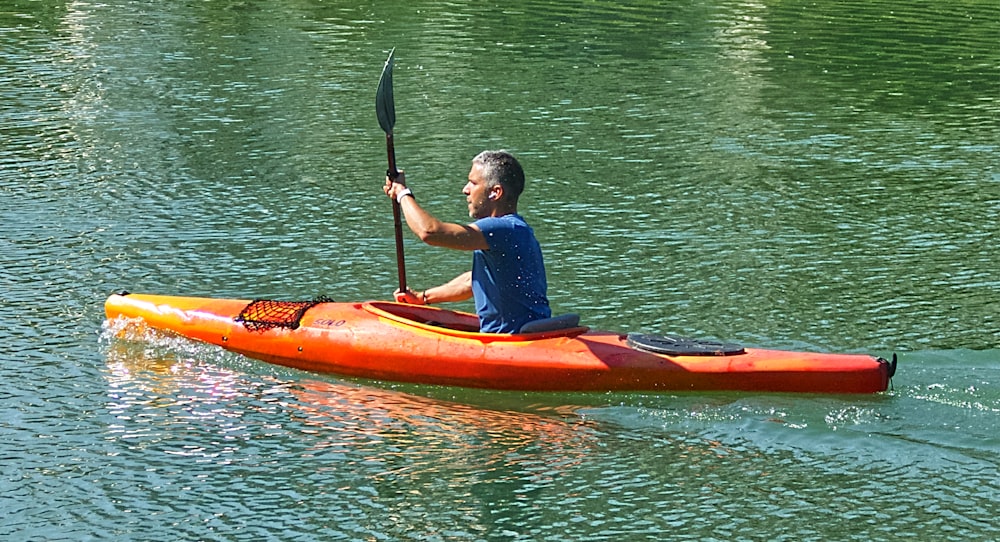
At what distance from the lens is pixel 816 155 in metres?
13.6

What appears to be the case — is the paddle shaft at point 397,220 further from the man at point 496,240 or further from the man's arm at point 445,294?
the man at point 496,240

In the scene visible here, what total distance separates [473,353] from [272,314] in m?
1.29

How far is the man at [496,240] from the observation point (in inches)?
301

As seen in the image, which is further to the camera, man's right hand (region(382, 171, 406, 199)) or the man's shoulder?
man's right hand (region(382, 171, 406, 199))

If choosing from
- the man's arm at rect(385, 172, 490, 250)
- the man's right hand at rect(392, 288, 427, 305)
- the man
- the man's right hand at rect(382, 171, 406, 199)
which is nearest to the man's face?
the man

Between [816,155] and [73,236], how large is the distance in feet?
21.0

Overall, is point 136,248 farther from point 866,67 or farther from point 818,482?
point 866,67

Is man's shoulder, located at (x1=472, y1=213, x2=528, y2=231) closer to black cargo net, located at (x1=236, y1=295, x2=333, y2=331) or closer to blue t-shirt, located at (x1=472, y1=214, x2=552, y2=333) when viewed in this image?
blue t-shirt, located at (x1=472, y1=214, x2=552, y2=333)

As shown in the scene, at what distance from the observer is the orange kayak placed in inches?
298

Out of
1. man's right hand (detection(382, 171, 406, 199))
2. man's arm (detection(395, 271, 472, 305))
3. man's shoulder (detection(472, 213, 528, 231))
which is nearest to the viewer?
man's shoulder (detection(472, 213, 528, 231))

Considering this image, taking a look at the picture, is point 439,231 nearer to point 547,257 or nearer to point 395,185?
point 395,185

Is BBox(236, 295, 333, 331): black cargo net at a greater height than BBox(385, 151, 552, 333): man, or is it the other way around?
BBox(385, 151, 552, 333): man

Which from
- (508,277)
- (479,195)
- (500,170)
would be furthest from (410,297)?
(500,170)

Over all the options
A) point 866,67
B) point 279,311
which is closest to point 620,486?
point 279,311
